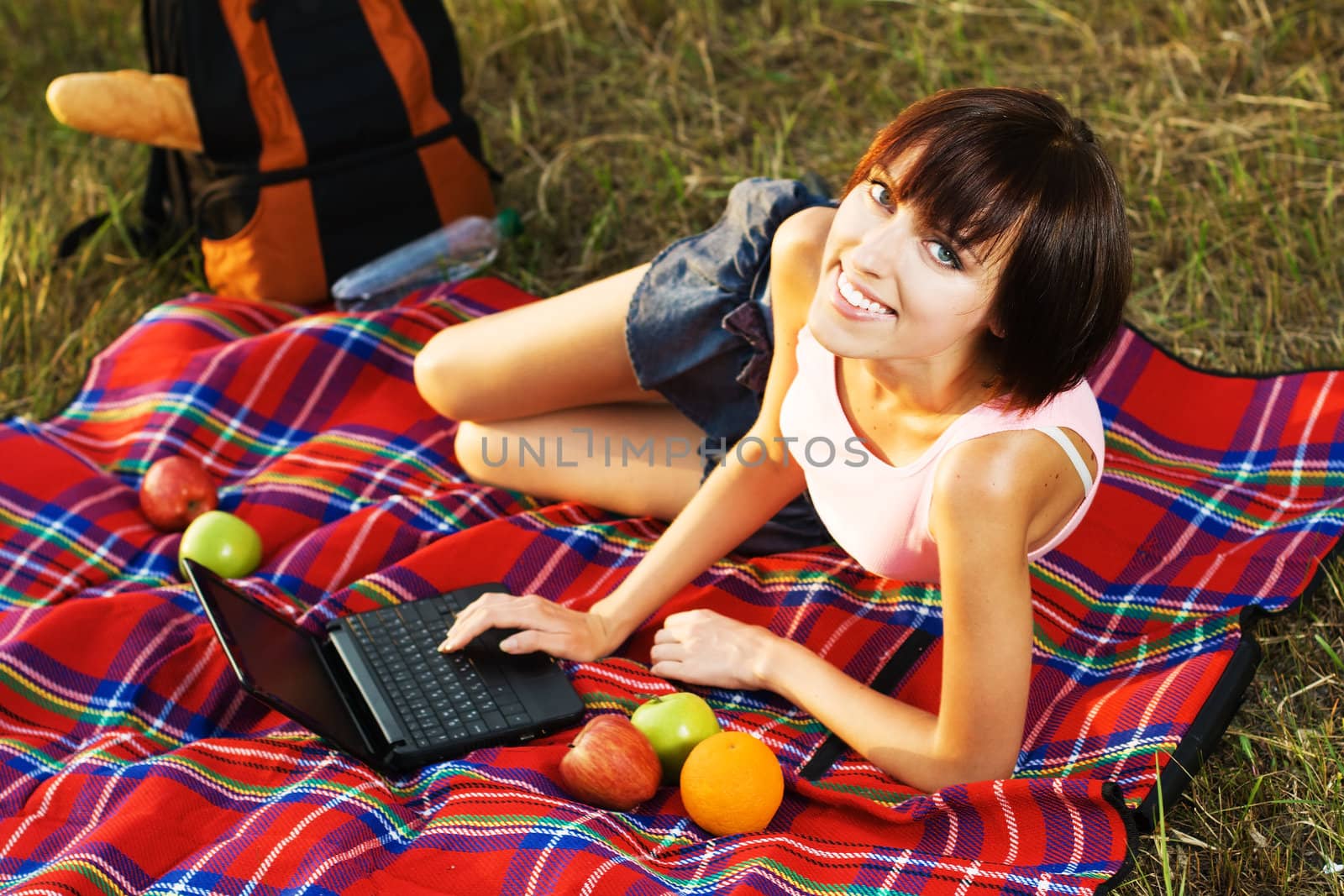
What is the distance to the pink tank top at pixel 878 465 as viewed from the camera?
5.61ft

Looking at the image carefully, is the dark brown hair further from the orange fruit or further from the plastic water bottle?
the plastic water bottle

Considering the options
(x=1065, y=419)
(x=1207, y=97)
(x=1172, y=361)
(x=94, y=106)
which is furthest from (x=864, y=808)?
(x=1207, y=97)

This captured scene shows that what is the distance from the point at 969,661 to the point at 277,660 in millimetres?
965

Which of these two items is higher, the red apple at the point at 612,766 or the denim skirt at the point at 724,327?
the denim skirt at the point at 724,327

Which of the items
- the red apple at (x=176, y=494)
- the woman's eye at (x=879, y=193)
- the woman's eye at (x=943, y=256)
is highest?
the woman's eye at (x=879, y=193)

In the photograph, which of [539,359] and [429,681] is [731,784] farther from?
[539,359]

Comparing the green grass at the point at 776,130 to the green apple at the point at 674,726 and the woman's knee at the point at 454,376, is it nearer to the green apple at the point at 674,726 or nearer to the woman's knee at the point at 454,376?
the woman's knee at the point at 454,376

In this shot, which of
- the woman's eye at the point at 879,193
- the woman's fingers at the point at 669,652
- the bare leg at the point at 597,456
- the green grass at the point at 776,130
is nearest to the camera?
the woman's eye at the point at 879,193

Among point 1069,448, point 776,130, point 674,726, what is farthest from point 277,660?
point 776,130

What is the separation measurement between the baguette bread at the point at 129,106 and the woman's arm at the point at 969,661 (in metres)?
2.01

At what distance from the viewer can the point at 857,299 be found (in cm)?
159

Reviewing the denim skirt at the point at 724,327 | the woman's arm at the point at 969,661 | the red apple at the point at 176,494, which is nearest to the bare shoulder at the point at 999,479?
the woman's arm at the point at 969,661

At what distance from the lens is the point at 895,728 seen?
73.6 inches

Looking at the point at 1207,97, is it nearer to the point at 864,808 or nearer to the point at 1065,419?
the point at 1065,419
